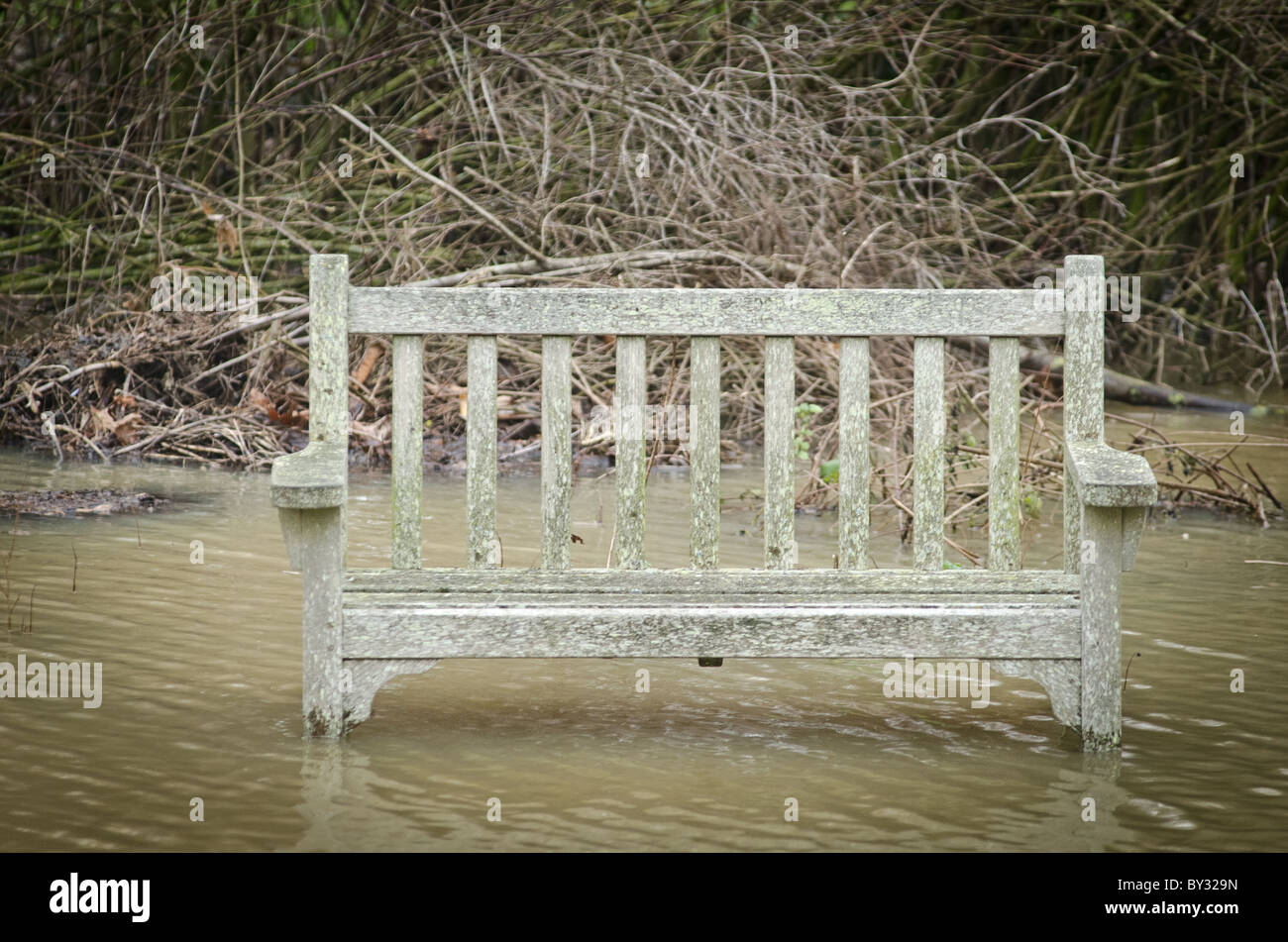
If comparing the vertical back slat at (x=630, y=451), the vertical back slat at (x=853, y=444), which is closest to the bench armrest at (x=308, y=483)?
the vertical back slat at (x=630, y=451)

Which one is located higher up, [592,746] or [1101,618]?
[1101,618]

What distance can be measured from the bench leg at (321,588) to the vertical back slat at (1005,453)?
69.0 inches

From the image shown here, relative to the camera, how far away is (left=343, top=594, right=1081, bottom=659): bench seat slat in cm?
384

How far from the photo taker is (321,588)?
12.5ft

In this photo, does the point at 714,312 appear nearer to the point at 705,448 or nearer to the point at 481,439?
the point at 705,448

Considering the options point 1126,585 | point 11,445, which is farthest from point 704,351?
point 11,445

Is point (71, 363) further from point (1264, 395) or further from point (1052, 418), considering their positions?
point (1264, 395)

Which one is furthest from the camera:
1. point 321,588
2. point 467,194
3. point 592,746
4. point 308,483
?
point 467,194

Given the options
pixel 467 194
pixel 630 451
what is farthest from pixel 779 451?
pixel 467 194

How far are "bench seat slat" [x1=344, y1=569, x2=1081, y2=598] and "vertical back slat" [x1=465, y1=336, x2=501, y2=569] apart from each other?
0.12m

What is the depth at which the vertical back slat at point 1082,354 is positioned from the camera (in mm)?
4047

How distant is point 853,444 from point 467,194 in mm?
6032

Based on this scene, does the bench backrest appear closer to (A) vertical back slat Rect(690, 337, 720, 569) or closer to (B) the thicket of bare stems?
(A) vertical back slat Rect(690, 337, 720, 569)

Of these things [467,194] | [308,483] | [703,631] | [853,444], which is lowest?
[703,631]
